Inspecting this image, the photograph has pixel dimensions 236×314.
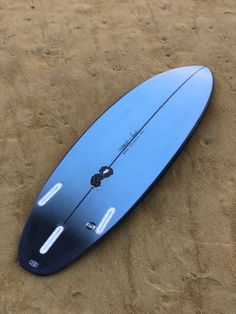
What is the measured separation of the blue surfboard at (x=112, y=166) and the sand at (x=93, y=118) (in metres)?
0.10

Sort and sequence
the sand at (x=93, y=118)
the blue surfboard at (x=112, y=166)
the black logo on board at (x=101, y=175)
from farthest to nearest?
the black logo on board at (x=101, y=175)
the blue surfboard at (x=112, y=166)
the sand at (x=93, y=118)

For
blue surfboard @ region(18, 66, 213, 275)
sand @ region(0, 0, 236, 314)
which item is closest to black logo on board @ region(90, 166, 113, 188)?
blue surfboard @ region(18, 66, 213, 275)

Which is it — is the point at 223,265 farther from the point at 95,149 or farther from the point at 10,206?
the point at 10,206

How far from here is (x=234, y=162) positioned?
2934 millimetres

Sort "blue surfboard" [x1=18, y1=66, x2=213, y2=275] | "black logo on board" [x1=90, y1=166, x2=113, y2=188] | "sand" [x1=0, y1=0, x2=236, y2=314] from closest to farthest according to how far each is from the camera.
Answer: "sand" [x1=0, y1=0, x2=236, y2=314] → "blue surfboard" [x1=18, y1=66, x2=213, y2=275] → "black logo on board" [x1=90, y1=166, x2=113, y2=188]

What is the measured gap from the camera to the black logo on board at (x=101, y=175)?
8.98ft

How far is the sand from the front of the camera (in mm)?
2432

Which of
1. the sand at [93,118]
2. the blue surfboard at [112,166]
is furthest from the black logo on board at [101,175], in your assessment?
the sand at [93,118]

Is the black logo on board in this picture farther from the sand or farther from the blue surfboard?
the sand

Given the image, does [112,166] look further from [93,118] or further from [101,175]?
[93,118]

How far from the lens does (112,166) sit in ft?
9.24

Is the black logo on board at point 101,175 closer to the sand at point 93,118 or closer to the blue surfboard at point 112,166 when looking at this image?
the blue surfboard at point 112,166

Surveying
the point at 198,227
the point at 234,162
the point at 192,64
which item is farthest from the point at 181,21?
the point at 198,227

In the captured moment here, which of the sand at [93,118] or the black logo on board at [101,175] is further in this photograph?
the black logo on board at [101,175]
